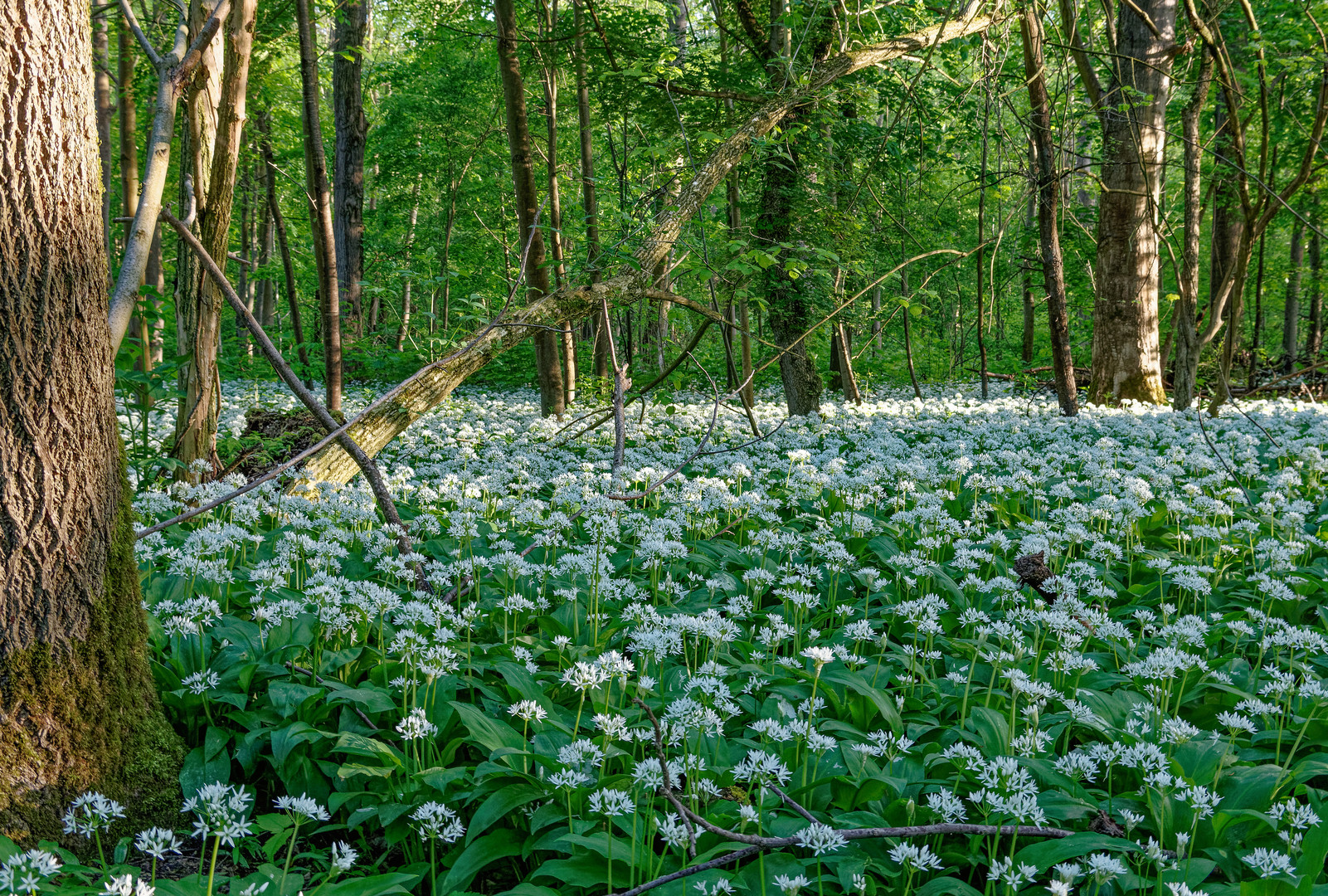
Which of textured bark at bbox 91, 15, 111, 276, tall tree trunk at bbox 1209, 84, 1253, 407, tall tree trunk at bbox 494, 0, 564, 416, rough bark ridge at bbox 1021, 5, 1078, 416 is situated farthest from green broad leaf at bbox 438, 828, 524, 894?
textured bark at bbox 91, 15, 111, 276

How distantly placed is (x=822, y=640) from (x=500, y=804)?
181 centimetres

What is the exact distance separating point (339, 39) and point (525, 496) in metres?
13.8

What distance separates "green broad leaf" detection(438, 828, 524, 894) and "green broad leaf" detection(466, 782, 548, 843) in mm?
31

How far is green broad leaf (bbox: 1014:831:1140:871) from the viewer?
1942mm

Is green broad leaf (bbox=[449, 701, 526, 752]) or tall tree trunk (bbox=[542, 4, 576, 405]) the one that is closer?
green broad leaf (bbox=[449, 701, 526, 752])

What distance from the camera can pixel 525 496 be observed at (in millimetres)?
5438

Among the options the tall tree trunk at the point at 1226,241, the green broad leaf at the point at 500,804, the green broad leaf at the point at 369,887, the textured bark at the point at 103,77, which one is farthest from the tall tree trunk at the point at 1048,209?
the textured bark at the point at 103,77

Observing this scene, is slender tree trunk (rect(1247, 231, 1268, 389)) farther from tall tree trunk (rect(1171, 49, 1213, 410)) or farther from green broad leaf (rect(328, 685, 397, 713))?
green broad leaf (rect(328, 685, 397, 713))

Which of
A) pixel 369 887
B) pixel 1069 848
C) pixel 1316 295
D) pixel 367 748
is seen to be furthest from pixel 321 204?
pixel 1316 295

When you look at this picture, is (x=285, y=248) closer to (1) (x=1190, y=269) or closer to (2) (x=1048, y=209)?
(2) (x=1048, y=209)

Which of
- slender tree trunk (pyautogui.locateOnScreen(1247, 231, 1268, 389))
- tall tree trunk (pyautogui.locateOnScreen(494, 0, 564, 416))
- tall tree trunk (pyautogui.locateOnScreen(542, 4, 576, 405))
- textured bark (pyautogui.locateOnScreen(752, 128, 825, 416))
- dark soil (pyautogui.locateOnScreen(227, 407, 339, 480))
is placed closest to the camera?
dark soil (pyautogui.locateOnScreen(227, 407, 339, 480))

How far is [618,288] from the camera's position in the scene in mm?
6895

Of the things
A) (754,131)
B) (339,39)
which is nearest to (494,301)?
(339,39)

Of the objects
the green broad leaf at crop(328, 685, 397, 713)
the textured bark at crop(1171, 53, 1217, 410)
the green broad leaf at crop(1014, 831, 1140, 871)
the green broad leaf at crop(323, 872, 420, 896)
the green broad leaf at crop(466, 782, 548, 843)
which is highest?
the textured bark at crop(1171, 53, 1217, 410)
